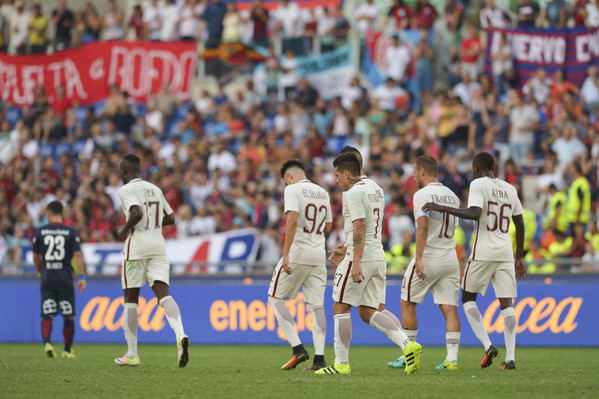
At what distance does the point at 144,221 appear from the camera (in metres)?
12.5

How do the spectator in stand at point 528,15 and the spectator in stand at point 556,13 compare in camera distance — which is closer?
the spectator in stand at point 556,13

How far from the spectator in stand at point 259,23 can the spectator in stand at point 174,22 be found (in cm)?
185

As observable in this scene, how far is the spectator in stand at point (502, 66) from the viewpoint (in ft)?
79.2

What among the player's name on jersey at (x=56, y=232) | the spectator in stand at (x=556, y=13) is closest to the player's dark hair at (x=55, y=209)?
the player's name on jersey at (x=56, y=232)

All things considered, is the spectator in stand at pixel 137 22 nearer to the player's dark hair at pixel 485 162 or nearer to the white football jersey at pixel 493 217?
the player's dark hair at pixel 485 162

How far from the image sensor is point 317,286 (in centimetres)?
1195

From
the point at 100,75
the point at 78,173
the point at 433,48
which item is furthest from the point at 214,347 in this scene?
the point at 100,75

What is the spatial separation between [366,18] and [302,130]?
12.4 ft

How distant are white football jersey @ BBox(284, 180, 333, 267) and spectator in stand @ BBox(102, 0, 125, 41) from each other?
20.1 m

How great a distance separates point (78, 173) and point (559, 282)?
13.6 meters

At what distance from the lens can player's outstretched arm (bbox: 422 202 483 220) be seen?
36.9ft

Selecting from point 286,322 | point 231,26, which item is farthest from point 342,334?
point 231,26

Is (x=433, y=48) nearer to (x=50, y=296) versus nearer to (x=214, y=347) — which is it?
(x=214, y=347)

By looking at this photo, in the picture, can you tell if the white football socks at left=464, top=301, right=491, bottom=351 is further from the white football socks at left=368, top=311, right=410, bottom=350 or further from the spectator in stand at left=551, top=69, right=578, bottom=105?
the spectator in stand at left=551, top=69, right=578, bottom=105
